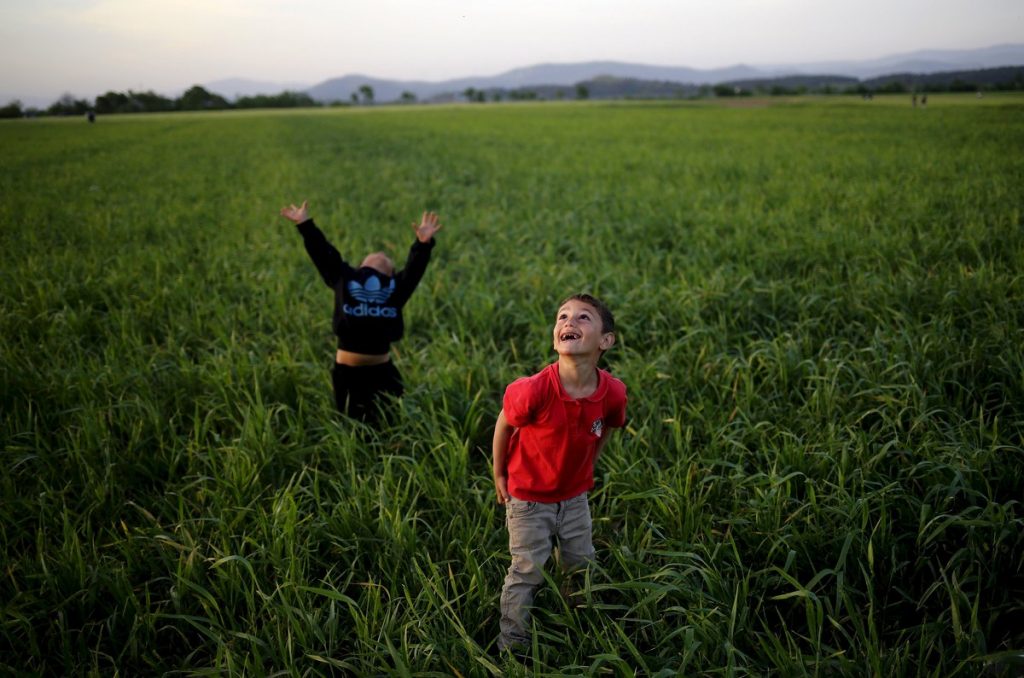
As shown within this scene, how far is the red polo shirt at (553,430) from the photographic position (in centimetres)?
170

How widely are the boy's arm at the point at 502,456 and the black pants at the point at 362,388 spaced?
125cm

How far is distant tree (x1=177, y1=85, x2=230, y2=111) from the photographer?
7169 centimetres

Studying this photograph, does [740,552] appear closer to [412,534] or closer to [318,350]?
[412,534]

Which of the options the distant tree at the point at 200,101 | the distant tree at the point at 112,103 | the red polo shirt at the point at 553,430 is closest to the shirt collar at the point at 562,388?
the red polo shirt at the point at 553,430

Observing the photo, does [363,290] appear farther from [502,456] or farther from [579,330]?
[579,330]

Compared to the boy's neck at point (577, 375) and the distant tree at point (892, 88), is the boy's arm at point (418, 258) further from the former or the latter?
the distant tree at point (892, 88)

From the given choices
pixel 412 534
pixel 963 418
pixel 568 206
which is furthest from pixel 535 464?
pixel 568 206

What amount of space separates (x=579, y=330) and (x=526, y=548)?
756 millimetres

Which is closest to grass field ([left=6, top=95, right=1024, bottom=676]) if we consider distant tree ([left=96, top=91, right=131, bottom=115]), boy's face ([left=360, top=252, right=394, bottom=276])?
boy's face ([left=360, top=252, right=394, bottom=276])

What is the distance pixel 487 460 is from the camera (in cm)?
271

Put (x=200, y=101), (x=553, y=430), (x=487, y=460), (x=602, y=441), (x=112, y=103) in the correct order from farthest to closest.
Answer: (x=200, y=101) → (x=112, y=103) → (x=487, y=460) → (x=602, y=441) → (x=553, y=430)

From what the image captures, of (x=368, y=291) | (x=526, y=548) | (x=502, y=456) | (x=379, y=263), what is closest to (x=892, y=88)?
(x=379, y=263)

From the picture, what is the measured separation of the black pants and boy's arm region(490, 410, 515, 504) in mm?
1246

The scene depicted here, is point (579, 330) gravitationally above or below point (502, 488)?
above
